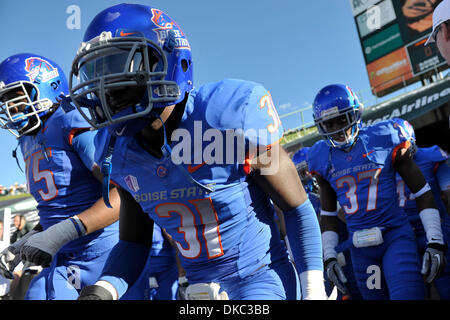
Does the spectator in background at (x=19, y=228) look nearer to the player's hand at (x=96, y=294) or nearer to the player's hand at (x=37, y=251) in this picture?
the player's hand at (x=37, y=251)

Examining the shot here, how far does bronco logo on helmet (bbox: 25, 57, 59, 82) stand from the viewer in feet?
10.4

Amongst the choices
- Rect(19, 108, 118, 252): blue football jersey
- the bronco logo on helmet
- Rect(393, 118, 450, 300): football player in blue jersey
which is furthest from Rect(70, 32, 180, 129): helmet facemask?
Rect(393, 118, 450, 300): football player in blue jersey

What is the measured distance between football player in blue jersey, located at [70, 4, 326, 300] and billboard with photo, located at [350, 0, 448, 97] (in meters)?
12.5

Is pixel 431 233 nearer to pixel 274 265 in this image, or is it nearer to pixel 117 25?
pixel 274 265

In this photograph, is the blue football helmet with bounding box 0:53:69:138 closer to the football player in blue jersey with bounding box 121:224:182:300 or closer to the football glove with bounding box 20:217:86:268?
the football glove with bounding box 20:217:86:268

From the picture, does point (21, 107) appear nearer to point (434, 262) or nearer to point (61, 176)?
point (61, 176)

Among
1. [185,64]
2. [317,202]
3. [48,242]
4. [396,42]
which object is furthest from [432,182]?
[396,42]

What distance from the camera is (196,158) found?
1.72 m

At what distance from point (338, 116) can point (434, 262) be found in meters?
1.46

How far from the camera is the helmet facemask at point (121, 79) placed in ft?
5.47

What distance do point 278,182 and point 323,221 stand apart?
99.8 inches
